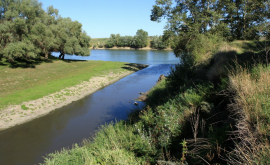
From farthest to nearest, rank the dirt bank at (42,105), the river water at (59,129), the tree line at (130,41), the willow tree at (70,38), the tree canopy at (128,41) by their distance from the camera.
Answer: the tree canopy at (128,41), the tree line at (130,41), the willow tree at (70,38), the dirt bank at (42,105), the river water at (59,129)

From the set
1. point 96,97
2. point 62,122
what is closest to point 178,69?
point 62,122

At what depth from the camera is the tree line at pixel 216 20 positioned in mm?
20078

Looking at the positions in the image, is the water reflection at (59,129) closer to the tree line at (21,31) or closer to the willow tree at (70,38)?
the tree line at (21,31)

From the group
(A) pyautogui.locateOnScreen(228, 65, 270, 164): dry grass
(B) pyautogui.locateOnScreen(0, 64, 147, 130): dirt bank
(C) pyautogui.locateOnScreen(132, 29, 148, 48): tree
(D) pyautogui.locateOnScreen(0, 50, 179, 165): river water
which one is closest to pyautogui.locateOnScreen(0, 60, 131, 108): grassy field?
(B) pyautogui.locateOnScreen(0, 64, 147, 130): dirt bank

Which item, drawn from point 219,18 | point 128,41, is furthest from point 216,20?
point 128,41

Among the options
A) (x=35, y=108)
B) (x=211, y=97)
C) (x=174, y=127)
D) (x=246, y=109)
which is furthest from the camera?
(x=35, y=108)

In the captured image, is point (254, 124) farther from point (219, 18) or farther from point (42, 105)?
point (219, 18)

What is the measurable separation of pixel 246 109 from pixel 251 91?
634 millimetres

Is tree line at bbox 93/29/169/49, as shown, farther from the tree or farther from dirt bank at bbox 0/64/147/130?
dirt bank at bbox 0/64/147/130

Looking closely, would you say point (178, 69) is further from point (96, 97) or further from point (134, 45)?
point (134, 45)

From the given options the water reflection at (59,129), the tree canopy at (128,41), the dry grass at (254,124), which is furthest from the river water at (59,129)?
the tree canopy at (128,41)

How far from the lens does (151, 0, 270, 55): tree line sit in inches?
790

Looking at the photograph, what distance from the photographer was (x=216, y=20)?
21109 millimetres

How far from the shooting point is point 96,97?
19.0 metres
